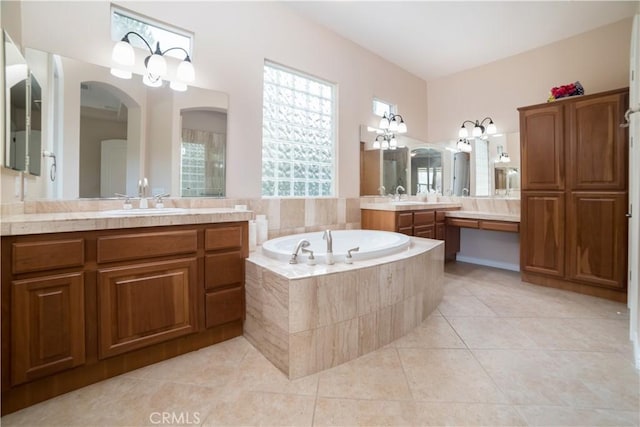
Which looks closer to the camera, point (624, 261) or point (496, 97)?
point (624, 261)

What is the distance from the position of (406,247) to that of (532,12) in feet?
9.40

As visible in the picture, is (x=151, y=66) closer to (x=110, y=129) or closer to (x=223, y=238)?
(x=110, y=129)

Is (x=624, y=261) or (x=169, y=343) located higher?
(x=624, y=261)

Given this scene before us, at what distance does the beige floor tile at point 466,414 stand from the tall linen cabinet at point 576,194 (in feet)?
7.79

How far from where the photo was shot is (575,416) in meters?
1.26

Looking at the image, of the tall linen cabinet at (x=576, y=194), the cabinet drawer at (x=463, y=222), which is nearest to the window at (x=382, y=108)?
the tall linen cabinet at (x=576, y=194)

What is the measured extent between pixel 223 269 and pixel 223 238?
21 cm

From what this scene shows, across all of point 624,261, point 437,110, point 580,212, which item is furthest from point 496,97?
point 624,261

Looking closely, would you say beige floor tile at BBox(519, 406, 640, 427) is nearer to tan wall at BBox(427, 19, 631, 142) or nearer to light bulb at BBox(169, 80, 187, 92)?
light bulb at BBox(169, 80, 187, 92)

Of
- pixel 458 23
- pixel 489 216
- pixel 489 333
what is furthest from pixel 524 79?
pixel 489 333

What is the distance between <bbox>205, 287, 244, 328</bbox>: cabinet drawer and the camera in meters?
1.85

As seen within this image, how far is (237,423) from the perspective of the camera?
4.06 feet

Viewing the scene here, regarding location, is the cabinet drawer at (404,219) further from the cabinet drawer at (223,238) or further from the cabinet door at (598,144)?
the cabinet drawer at (223,238)

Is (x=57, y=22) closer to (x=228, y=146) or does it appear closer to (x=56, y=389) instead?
(x=228, y=146)
